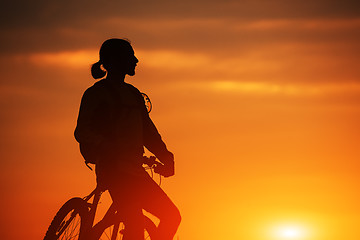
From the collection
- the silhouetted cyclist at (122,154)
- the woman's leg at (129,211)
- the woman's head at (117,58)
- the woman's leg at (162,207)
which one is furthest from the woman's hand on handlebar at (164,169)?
the woman's head at (117,58)

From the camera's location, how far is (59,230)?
3597cm

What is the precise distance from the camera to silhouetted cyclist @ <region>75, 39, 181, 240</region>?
35500 mm

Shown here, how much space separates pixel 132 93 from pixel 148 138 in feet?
2.07

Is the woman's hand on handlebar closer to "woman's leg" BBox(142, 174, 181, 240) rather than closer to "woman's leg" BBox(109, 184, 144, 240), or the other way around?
"woman's leg" BBox(142, 174, 181, 240)

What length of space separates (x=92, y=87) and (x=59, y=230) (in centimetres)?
186

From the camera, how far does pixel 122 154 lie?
35469 mm

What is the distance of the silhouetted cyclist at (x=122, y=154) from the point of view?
35.5 meters

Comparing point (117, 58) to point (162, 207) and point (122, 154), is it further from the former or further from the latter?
point (162, 207)

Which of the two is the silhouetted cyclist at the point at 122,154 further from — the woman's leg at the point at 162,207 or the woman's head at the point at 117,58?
the woman's head at the point at 117,58

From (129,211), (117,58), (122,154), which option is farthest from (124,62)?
(129,211)

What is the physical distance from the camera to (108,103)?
35.7 metres

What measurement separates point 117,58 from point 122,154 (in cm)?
131

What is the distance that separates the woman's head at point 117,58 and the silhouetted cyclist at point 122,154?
Result: 0.84ft

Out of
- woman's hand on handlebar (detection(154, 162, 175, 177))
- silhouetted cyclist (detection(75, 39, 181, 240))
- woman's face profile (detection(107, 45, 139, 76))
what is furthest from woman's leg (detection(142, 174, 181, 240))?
woman's face profile (detection(107, 45, 139, 76))
